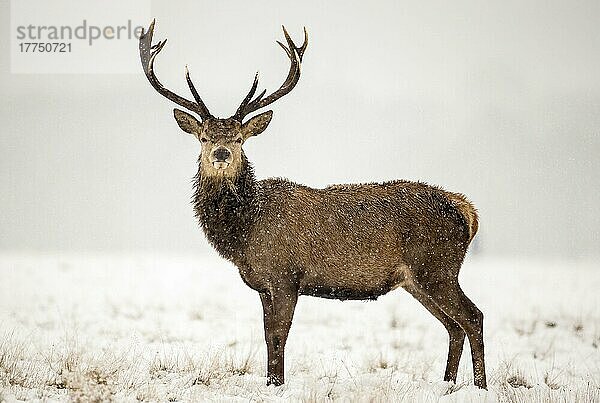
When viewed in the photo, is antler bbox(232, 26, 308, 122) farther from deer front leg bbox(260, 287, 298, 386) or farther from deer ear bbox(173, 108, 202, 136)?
deer front leg bbox(260, 287, 298, 386)

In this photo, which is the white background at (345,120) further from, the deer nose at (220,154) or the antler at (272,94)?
the deer nose at (220,154)

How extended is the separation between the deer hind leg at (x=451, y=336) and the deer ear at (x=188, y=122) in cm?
166

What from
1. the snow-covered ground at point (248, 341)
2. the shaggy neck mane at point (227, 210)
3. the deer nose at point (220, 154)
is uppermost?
the deer nose at point (220, 154)

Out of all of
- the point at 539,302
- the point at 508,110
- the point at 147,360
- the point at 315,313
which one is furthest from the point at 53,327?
the point at 508,110

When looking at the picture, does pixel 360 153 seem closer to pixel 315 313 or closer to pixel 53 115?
pixel 53 115

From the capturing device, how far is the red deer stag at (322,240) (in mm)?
4215

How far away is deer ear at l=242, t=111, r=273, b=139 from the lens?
4480 mm

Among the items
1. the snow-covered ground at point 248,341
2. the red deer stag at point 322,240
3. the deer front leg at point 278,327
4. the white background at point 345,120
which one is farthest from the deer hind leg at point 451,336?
the white background at point 345,120

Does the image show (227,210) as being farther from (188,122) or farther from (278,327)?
(278,327)

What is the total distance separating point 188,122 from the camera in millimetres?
4512

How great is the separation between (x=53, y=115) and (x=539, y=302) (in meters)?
8.97

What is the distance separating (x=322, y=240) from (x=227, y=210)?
1.98ft

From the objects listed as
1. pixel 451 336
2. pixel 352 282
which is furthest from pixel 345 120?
pixel 352 282

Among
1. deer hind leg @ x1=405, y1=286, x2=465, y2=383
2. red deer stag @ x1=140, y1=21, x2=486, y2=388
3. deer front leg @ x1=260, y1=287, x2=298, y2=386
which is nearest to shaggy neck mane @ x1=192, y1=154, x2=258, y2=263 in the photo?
red deer stag @ x1=140, y1=21, x2=486, y2=388
